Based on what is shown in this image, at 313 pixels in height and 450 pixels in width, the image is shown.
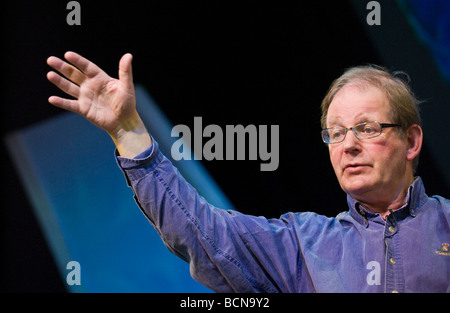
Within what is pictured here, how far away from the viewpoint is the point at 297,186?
2488mm

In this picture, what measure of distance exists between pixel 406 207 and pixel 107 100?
1.03m

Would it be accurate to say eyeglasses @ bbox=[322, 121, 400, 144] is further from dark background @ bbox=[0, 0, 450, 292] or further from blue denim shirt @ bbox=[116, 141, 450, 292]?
dark background @ bbox=[0, 0, 450, 292]

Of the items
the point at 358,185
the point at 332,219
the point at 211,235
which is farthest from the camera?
the point at 332,219

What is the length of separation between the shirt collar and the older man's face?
0.03m

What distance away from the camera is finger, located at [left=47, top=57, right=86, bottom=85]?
1.43 m

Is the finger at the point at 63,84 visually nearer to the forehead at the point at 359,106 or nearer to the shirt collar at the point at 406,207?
the forehead at the point at 359,106

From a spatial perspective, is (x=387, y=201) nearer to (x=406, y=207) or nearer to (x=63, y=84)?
(x=406, y=207)

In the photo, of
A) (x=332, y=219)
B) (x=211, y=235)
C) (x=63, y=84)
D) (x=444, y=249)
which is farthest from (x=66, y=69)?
(x=444, y=249)

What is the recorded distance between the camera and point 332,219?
1.82 metres

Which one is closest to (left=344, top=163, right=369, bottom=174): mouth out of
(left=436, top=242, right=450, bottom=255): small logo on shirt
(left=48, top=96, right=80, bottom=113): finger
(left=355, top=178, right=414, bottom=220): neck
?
(left=355, top=178, right=414, bottom=220): neck

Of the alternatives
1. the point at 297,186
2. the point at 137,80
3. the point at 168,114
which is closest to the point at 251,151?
the point at 297,186
